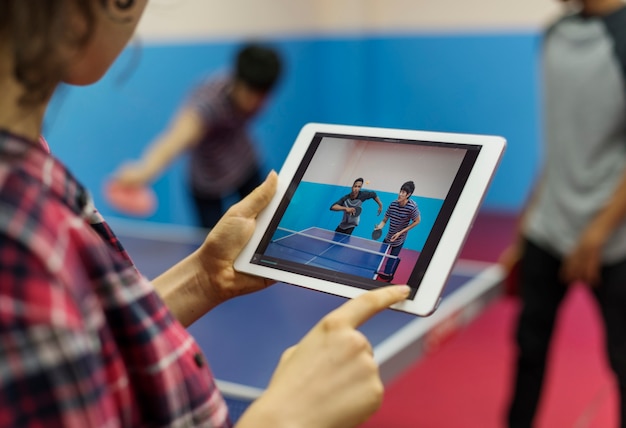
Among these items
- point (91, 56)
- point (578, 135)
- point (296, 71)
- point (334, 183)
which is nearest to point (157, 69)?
point (296, 71)

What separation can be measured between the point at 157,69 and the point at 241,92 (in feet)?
4.70

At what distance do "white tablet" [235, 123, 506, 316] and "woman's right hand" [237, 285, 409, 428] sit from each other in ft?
0.38

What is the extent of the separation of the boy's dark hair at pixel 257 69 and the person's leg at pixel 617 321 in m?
1.46

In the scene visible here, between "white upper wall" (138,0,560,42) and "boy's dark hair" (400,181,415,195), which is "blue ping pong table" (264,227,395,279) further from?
"white upper wall" (138,0,560,42)

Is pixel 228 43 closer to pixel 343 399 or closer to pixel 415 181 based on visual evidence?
pixel 415 181

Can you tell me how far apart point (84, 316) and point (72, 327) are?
26mm

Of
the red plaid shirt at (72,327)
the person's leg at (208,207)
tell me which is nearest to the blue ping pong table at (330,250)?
the red plaid shirt at (72,327)

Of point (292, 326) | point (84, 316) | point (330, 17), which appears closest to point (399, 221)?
point (84, 316)

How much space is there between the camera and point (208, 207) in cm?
293

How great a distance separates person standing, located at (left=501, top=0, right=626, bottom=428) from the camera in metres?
1.57

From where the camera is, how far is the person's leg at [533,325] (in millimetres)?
1782

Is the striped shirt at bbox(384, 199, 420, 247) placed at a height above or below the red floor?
above

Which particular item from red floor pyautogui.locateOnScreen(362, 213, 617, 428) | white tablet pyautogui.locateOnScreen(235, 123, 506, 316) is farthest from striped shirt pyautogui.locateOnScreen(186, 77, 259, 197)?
white tablet pyautogui.locateOnScreen(235, 123, 506, 316)

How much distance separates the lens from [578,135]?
1.64 m
